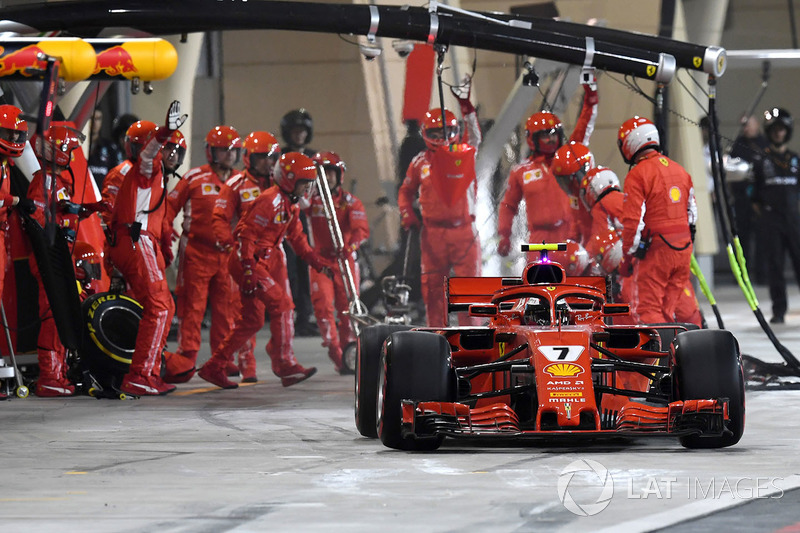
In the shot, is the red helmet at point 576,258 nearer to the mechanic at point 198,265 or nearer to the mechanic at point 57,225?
the mechanic at point 198,265

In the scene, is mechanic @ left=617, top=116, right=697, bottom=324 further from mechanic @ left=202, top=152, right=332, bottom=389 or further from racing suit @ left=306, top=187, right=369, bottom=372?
racing suit @ left=306, top=187, right=369, bottom=372

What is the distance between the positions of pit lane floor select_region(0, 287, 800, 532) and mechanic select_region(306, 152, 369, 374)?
12.2ft

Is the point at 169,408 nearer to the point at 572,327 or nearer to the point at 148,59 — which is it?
the point at 148,59

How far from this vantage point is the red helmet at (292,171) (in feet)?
39.9

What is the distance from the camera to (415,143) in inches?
598

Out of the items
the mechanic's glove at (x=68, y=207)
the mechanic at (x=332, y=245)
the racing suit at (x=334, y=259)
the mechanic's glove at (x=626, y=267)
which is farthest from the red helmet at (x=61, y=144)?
the mechanic's glove at (x=626, y=267)

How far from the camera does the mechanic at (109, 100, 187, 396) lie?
36.8 ft

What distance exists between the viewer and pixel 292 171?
1217 centimetres

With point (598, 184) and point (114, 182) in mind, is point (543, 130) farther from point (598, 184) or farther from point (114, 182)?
point (114, 182)

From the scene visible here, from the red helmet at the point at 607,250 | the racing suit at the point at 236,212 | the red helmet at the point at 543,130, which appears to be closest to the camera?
the red helmet at the point at 607,250

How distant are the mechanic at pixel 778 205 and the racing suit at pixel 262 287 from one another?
7.20 meters

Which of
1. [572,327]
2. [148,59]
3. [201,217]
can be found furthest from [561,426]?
[201,217]

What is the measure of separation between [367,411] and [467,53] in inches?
307

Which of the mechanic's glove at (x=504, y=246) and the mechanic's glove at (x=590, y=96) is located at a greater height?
the mechanic's glove at (x=590, y=96)
